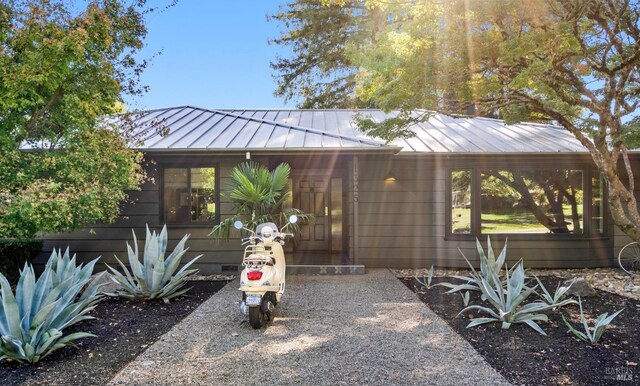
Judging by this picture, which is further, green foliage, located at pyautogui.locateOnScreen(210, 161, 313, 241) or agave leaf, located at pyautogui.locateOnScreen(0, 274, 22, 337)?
green foliage, located at pyautogui.locateOnScreen(210, 161, 313, 241)

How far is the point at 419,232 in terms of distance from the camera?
7992 mm

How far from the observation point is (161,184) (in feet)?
24.3

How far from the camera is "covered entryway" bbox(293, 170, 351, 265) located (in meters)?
9.44

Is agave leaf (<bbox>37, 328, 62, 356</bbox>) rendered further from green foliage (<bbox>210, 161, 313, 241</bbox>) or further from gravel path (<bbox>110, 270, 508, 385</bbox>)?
green foliage (<bbox>210, 161, 313, 241</bbox>)

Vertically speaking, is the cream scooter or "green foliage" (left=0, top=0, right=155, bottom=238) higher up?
"green foliage" (left=0, top=0, right=155, bottom=238)

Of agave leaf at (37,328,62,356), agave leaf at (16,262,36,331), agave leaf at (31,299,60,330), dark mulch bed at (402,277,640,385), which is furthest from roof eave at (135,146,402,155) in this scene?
agave leaf at (37,328,62,356)

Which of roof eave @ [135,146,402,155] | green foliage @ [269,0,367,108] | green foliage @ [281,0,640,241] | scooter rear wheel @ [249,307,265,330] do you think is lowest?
scooter rear wheel @ [249,307,265,330]

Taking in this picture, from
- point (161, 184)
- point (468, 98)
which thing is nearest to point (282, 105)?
point (161, 184)

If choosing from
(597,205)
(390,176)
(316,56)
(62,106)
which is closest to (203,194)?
(62,106)

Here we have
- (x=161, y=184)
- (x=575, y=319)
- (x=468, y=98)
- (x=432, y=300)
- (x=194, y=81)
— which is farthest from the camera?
(x=194, y=81)

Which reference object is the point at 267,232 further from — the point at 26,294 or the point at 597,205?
the point at 597,205

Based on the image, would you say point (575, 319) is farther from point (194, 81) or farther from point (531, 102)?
point (194, 81)

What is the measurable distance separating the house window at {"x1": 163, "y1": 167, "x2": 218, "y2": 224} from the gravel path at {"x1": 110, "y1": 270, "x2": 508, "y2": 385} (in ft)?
8.24

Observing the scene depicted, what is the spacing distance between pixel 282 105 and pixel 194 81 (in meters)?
3.86
